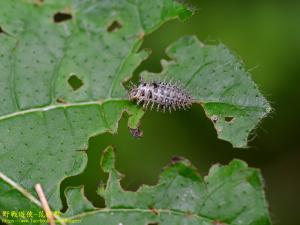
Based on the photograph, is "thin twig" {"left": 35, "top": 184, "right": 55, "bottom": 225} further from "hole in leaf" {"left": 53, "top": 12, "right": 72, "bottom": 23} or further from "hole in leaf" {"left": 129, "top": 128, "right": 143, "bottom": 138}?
"hole in leaf" {"left": 53, "top": 12, "right": 72, "bottom": 23}

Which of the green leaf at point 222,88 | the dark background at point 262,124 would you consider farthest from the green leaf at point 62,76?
the dark background at point 262,124

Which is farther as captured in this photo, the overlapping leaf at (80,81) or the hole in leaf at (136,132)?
the hole in leaf at (136,132)

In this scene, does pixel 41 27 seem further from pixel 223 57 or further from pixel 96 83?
pixel 223 57

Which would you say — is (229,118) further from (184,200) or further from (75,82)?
(75,82)

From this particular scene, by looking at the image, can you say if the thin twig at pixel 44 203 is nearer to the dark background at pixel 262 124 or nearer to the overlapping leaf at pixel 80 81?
the overlapping leaf at pixel 80 81

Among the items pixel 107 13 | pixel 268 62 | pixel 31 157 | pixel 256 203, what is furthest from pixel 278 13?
pixel 31 157

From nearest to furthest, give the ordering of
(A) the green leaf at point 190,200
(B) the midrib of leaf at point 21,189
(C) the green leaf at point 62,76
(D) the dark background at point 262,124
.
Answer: (A) the green leaf at point 190,200 → (B) the midrib of leaf at point 21,189 → (C) the green leaf at point 62,76 → (D) the dark background at point 262,124

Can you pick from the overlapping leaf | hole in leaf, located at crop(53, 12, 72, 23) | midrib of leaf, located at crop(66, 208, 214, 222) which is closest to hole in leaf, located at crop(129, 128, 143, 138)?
the overlapping leaf
